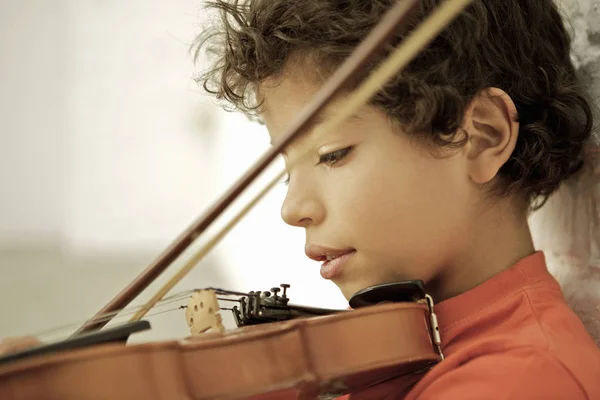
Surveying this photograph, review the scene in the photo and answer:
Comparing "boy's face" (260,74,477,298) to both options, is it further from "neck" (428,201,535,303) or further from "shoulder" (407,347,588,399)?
"shoulder" (407,347,588,399)

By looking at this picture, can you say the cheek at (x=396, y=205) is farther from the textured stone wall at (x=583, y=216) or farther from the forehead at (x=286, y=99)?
the textured stone wall at (x=583, y=216)

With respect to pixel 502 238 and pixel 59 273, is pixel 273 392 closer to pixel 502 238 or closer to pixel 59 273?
pixel 502 238

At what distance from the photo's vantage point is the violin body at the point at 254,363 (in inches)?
17.2

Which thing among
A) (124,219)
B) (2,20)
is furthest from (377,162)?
(2,20)

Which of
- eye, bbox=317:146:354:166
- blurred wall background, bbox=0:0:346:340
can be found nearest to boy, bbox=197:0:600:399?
eye, bbox=317:146:354:166

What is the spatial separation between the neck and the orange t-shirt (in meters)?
0.03

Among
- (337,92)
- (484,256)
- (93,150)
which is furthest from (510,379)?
(93,150)

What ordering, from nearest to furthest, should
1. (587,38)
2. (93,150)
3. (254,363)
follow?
(254,363) → (587,38) → (93,150)

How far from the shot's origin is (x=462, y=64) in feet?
2.30

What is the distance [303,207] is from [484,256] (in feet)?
0.69

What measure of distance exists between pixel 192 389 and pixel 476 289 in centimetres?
34

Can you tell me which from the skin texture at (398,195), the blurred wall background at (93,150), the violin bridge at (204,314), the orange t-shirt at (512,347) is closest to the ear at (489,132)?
the skin texture at (398,195)

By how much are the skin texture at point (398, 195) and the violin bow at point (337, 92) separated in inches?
4.7

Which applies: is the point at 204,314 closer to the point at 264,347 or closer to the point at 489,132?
the point at 264,347
